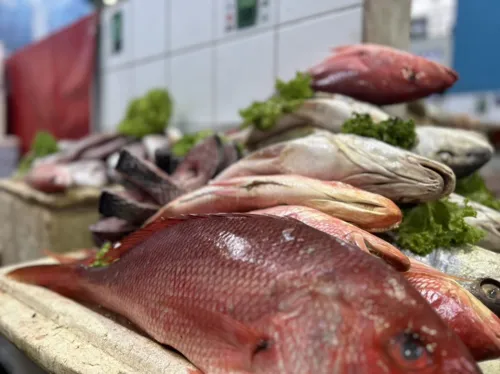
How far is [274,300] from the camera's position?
825 millimetres

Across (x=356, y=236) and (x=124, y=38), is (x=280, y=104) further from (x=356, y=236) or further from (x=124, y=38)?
(x=124, y=38)

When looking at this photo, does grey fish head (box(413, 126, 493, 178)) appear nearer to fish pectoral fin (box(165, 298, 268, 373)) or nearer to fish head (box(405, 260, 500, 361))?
fish head (box(405, 260, 500, 361))

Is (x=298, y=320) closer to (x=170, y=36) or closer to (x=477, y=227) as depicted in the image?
(x=477, y=227)

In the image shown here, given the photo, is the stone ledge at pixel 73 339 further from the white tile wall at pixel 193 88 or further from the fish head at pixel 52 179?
the white tile wall at pixel 193 88

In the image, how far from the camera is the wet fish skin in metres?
0.72

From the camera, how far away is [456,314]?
92 cm

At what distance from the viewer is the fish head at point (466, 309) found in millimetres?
895

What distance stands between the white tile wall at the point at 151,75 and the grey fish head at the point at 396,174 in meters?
2.58

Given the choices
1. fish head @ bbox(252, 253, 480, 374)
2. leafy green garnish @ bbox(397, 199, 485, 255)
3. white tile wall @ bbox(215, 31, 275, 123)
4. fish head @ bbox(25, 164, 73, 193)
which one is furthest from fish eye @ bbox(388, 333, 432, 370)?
fish head @ bbox(25, 164, 73, 193)

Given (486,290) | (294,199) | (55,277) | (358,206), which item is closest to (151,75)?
(55,277)

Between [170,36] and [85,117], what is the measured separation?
183cm

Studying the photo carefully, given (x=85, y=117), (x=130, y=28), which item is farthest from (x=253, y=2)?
(x=85, y=117)

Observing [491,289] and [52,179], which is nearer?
[491,289]

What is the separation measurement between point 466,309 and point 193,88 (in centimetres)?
269
